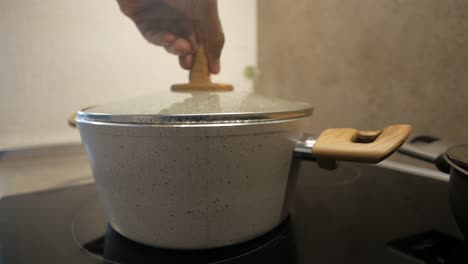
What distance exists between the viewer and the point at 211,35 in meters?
0.42

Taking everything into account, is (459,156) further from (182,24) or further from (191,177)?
(182,24)

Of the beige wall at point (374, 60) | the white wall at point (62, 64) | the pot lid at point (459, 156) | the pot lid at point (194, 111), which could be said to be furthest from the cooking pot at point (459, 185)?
the white wall at point (62, 64)

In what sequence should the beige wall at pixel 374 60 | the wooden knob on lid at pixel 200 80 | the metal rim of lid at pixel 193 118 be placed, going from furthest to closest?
1. the beige wall at pixel 374 60
2. the wooden knob on lid at pixel 200 80
3. the metal rim of lid at pixel 193 118

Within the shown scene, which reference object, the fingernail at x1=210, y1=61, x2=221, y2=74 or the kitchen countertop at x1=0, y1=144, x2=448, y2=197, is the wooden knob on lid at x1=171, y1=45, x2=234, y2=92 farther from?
the kitchen countertop at x1=0, y1=144, x2=448, y2=197

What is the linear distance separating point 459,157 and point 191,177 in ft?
0.91

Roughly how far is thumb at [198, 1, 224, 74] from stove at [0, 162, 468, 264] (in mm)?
272

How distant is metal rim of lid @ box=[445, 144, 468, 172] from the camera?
0.26 m

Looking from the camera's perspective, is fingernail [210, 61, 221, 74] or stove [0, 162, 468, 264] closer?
stove [0, 162, 468, 264]

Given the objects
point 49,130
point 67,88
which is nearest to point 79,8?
point 67,88

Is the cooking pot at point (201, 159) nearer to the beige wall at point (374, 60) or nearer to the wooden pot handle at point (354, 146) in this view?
the wooden pot handle at point (354, 146)

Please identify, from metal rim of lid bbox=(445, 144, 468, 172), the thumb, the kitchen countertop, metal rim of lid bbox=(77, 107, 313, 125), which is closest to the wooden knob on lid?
the thumb

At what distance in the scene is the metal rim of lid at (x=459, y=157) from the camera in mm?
263

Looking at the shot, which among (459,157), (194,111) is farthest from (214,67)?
(459,157)

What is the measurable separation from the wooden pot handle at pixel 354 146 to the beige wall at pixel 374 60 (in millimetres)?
308
